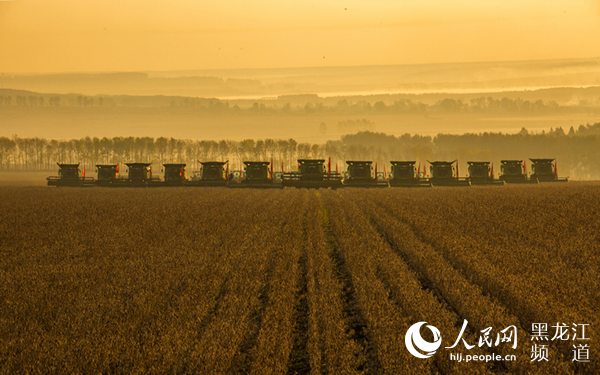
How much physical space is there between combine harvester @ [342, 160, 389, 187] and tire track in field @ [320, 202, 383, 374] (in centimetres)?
4102

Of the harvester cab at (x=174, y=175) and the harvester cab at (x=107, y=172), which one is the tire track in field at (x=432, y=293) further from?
the harvester cab at (x=107, y=172)

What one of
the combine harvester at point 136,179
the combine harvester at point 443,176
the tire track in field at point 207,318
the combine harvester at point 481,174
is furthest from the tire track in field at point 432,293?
the combine harvester at point 481,174

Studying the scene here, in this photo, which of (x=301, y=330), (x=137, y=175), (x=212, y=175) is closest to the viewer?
(x=301, y=330)

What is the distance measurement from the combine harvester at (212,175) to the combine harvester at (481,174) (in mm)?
22140

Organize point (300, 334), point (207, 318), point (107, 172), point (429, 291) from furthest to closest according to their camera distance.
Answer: point (107, 172) < point (429, 291) < point (207, 318) < point (300, 334)

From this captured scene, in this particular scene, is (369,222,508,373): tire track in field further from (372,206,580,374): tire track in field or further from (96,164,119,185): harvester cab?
(96,164,119,185): harvester cab

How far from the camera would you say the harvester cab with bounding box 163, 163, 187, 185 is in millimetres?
62806

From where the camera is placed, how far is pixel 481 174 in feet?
216

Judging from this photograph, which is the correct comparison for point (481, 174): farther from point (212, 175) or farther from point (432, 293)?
point (432, 293)

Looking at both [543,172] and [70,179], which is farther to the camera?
[543,172]

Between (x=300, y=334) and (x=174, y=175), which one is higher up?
(x=174, y=175)

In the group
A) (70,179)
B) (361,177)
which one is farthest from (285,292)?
(70,179)

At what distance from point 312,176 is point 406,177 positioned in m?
8.64

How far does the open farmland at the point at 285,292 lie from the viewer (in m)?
9.51
